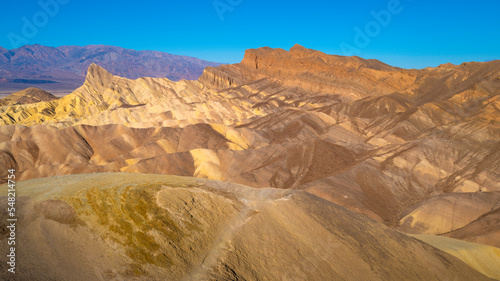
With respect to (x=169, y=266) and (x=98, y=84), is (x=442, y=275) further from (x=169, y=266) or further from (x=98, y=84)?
(x=98, y=84)

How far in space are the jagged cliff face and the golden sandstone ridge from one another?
6.2 inches

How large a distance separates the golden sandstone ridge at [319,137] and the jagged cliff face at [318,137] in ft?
0.52

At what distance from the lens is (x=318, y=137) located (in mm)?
46062

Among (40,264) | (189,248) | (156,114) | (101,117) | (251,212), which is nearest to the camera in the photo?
(40,264)

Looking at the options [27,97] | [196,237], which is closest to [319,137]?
[196,237]

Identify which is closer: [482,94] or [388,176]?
[388,176]

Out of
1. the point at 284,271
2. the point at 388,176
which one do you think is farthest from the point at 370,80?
the point at 284,271

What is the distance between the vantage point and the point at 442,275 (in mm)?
14281

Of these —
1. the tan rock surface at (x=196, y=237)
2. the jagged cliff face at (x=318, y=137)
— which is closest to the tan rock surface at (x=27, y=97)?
the jagged cliff face at (x=318, y=137)

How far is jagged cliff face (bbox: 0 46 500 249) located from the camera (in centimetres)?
2875

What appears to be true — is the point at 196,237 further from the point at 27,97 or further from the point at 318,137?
the point at 27,97

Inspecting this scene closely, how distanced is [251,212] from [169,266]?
4.39 meters

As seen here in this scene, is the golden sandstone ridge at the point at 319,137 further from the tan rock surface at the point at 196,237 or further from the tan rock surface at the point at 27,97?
the tan rock surface at the point at 27,97

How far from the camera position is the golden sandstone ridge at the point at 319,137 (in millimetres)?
27953
